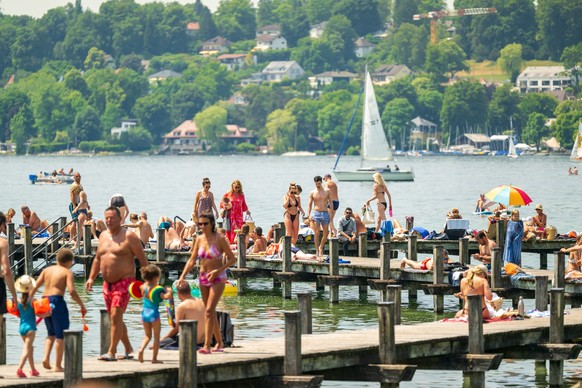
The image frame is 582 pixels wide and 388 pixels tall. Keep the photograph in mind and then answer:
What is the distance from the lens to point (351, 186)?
13288 cm

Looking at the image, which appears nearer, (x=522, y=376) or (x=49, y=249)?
(x=522, y=376)

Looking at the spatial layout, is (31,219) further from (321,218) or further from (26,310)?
(26,310)

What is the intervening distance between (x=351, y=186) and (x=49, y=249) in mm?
95147

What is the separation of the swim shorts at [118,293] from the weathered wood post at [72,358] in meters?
1.66

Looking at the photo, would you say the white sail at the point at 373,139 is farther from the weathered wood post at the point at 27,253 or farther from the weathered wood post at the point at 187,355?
the weathered wood post at the point at 187,355

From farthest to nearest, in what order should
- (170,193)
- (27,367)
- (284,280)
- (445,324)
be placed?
1. (170,193)
2. (284,280)
3. (445,324)
4. (27,367)

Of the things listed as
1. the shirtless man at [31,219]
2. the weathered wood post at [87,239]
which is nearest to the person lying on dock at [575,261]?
the weathered wood post at [87,239]

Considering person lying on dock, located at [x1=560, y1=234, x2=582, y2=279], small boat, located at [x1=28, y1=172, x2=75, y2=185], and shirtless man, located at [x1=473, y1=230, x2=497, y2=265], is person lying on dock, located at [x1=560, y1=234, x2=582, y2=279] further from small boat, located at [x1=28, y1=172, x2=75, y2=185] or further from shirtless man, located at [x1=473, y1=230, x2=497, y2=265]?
small boat, located at [x1=28, y1=172, x2=75, y2=185]

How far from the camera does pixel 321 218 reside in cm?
3462

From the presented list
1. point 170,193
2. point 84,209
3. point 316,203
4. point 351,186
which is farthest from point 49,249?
point 351,186

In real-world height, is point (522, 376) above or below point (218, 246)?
below

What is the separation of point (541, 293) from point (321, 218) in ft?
34.8

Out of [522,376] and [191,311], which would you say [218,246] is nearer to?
[191,311]

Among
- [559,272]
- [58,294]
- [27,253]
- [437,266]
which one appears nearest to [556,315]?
[559,272]
